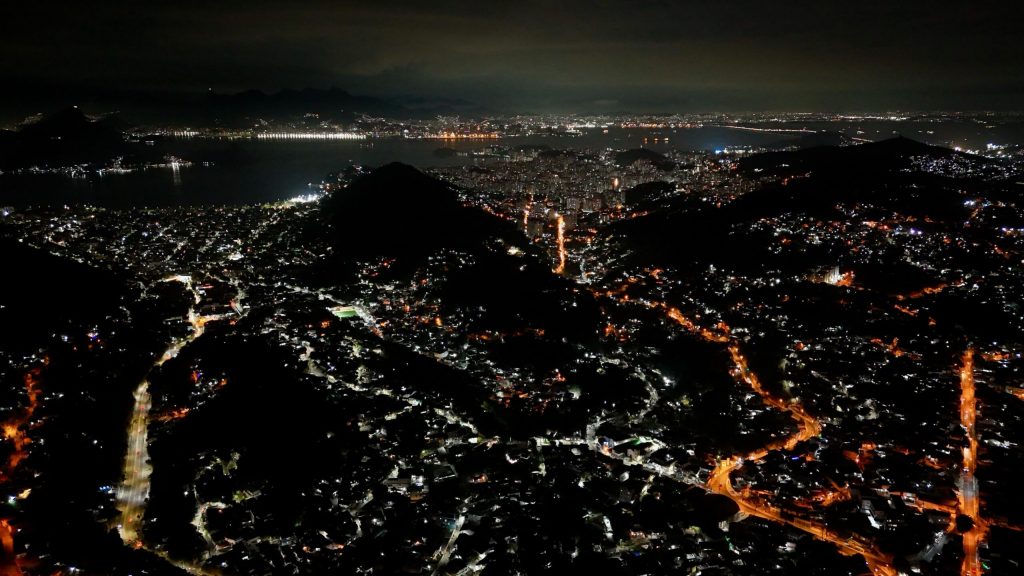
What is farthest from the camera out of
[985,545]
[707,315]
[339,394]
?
[707,315]

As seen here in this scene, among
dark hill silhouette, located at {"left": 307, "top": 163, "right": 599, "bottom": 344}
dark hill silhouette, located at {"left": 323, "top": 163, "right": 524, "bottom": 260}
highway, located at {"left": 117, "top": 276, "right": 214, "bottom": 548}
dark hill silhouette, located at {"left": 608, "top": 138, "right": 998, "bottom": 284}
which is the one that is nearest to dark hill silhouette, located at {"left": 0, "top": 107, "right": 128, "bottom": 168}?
dark hill silhouette, located at {"left": 307, "top": 163, "right": 599, "bottom": 344}

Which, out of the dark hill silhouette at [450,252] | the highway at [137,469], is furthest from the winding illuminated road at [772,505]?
the highway at [137,469]

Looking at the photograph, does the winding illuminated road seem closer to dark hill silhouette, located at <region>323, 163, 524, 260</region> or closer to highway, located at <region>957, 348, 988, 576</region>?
highway, located at <region>957, 348, 988, 576</region>

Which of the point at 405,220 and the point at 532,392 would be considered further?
the point at 405,220

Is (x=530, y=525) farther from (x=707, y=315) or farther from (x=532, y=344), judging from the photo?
(x=707, y=315)

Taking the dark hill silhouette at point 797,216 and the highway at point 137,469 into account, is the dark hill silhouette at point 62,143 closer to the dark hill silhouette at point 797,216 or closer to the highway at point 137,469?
the highway at point 137,469

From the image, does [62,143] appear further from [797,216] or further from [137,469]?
[797,216]

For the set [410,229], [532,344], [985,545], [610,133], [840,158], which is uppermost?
[610,133]

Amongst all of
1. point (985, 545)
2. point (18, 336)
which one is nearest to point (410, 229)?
point (18, 336)

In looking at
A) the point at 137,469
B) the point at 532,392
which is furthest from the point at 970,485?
the point at 137,469
